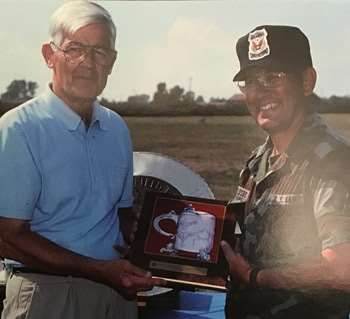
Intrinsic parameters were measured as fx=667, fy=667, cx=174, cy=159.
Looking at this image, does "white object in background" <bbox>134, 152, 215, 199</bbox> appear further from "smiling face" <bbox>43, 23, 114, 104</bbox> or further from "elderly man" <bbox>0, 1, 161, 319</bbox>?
"smiling face" <bbox>43, 23, 114, 104</bbox>

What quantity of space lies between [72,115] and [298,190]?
Answer: 668 mm

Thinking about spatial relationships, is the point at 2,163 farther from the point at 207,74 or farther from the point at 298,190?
the point at 298,190

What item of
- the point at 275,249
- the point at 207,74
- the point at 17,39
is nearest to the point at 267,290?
the point at 275,249

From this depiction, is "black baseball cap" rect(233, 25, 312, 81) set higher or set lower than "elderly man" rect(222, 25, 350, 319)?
higher

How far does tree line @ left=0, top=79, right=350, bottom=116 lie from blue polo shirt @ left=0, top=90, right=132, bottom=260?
0.08 metres

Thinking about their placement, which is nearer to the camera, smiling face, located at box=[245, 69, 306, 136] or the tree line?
smiling face, located at box=[245, 69, 306, 136]

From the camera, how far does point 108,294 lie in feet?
6.64

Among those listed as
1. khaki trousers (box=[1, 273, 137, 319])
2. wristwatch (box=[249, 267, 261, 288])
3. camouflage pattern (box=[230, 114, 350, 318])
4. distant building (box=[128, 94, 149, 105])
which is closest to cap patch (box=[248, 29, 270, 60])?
camouflage pattern (box=[230, 114, 350, 318])

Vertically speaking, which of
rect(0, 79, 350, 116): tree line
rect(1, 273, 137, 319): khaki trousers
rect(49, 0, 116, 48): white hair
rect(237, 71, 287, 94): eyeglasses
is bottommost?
rect(1, 273, 137, 319): khaki trousers

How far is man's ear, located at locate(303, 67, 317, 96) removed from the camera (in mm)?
1845

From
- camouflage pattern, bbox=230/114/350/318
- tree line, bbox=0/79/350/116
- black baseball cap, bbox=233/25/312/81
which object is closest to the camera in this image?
camouflage pattern, bbox=230/114/350/318

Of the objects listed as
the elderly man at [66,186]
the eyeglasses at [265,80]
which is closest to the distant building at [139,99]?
the elderly man at [66,186]

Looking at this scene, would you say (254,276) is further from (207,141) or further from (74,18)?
(74,18)

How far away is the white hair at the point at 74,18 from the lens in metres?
1.85
